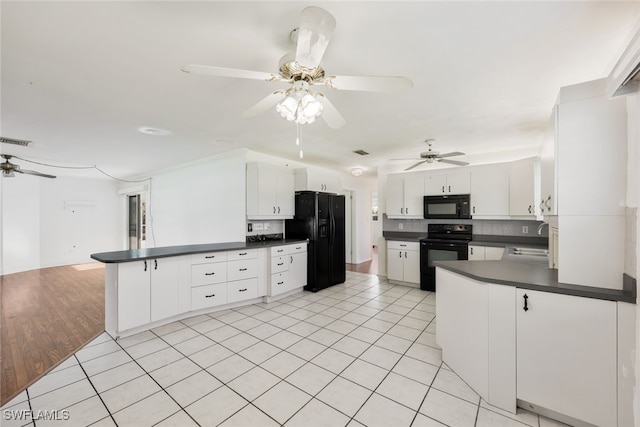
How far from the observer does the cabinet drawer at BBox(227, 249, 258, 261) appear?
3.70m

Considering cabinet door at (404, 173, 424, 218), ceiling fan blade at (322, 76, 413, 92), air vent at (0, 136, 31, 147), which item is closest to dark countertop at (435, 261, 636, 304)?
ceiling fan blade at (322, 76, 413, 92)

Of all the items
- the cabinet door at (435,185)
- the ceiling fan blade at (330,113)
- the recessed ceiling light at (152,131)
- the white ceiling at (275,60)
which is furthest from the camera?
the cabinet door at (435,185)

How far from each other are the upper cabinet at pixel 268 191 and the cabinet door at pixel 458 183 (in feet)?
9.67

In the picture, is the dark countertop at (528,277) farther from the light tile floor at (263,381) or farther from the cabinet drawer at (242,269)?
the cabinet drawer at (242,269)

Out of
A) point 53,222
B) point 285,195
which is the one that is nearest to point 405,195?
point 285,195

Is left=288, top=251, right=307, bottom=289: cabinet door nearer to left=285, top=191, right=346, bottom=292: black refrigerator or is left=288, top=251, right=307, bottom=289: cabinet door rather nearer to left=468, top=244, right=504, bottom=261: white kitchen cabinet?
left=285, top=191, right=346, bottom=292: black refrigerator

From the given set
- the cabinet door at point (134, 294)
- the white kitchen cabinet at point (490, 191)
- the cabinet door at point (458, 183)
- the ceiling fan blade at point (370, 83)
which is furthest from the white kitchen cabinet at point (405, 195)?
the cabinet door at point (134, 294)

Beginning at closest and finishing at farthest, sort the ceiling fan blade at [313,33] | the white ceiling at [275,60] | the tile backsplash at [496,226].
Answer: the ceiling fan blade at [313,33], the white ceiling at [275,60], the tile backsplash at [496,226]

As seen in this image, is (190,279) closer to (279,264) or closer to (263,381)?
(279,264)

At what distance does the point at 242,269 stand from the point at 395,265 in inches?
116

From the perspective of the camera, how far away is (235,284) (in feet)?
12.3

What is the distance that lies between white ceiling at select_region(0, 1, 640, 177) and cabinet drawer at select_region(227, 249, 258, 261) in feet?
5.63

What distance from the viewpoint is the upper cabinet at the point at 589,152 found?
1.55 m

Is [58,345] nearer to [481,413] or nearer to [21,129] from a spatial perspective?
[21,129]
